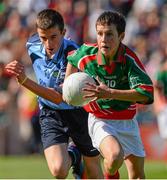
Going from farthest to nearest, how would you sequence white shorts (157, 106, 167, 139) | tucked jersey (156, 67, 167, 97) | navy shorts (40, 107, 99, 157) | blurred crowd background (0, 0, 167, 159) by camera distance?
1. blurred crowd background (0, 0, 167, 159)
2. white shorts (157, 106, 167, 139)
3. tucked jersey (156, 67, 167, 97)
4. navy shorts (40, 107, 99, 157)

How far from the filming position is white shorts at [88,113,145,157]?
9.23m

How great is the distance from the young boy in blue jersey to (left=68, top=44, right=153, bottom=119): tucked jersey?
1.30 feet

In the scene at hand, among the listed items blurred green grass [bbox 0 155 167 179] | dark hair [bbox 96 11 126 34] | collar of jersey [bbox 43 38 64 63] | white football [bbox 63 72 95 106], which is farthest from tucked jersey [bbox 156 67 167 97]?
white football [bbox 63 72 95 106]

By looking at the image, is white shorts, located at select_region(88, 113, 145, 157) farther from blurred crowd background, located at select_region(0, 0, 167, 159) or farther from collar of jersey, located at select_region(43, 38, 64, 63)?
blurred crowd background, located at select_region(0, 0, 167, 159)

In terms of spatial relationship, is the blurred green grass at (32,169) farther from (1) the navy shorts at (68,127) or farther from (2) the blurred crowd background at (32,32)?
(1) the navy shorts at (68,127)

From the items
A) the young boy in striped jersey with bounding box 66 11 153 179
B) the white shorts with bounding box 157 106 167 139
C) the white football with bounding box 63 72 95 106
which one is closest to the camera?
the white football with bounding box 63 72 95 106

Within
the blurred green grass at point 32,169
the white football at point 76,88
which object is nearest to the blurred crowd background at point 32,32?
the blurred green grass at point 32,169

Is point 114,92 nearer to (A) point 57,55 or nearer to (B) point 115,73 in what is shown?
(B) point 115,73

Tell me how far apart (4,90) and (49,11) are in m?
8.96

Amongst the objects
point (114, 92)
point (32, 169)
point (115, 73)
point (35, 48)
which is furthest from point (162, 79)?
point (114, 92)

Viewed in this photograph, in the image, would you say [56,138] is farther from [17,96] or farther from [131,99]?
[17,96]

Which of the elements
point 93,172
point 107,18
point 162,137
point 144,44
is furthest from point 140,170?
point 144,44

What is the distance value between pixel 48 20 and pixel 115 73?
3.39 ft

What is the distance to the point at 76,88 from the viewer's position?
874 cm
